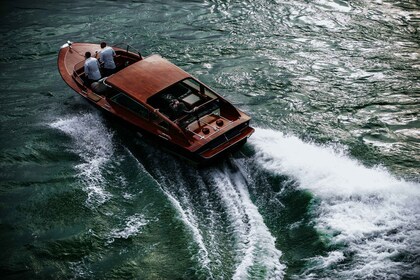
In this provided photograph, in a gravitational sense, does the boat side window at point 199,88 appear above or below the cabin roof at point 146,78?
below

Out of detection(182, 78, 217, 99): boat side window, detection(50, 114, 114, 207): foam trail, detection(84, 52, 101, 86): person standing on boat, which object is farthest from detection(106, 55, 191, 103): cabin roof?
detection(50, 114, 114, 207): foam trail

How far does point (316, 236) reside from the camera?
426 inches

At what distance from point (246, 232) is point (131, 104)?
16.1 ft

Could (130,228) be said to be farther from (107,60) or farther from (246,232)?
(107,60)

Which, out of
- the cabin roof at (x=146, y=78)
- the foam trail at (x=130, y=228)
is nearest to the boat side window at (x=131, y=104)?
the cabin roof at (x=146, y=78)

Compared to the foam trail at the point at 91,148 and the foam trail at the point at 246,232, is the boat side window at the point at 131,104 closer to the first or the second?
the foam trail at the point at 91,148

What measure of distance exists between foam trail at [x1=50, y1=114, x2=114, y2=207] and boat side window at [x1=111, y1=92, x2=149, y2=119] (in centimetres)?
128

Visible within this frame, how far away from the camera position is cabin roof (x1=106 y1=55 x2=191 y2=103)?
13.0 metres

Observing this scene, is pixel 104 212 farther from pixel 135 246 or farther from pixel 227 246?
pixel 227 246

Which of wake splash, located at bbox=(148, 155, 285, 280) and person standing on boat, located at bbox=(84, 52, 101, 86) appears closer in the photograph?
wake splash, located at bbox=(148, 155, 285, 280)

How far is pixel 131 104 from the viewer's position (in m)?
13.3

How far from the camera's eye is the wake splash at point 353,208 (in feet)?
33.0

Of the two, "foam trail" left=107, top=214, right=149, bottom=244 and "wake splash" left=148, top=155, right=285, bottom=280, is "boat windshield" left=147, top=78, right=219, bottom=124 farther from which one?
"foam trail" left=107, top=214, right=149, bottom=244

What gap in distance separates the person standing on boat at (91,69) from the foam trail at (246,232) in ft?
16.9
